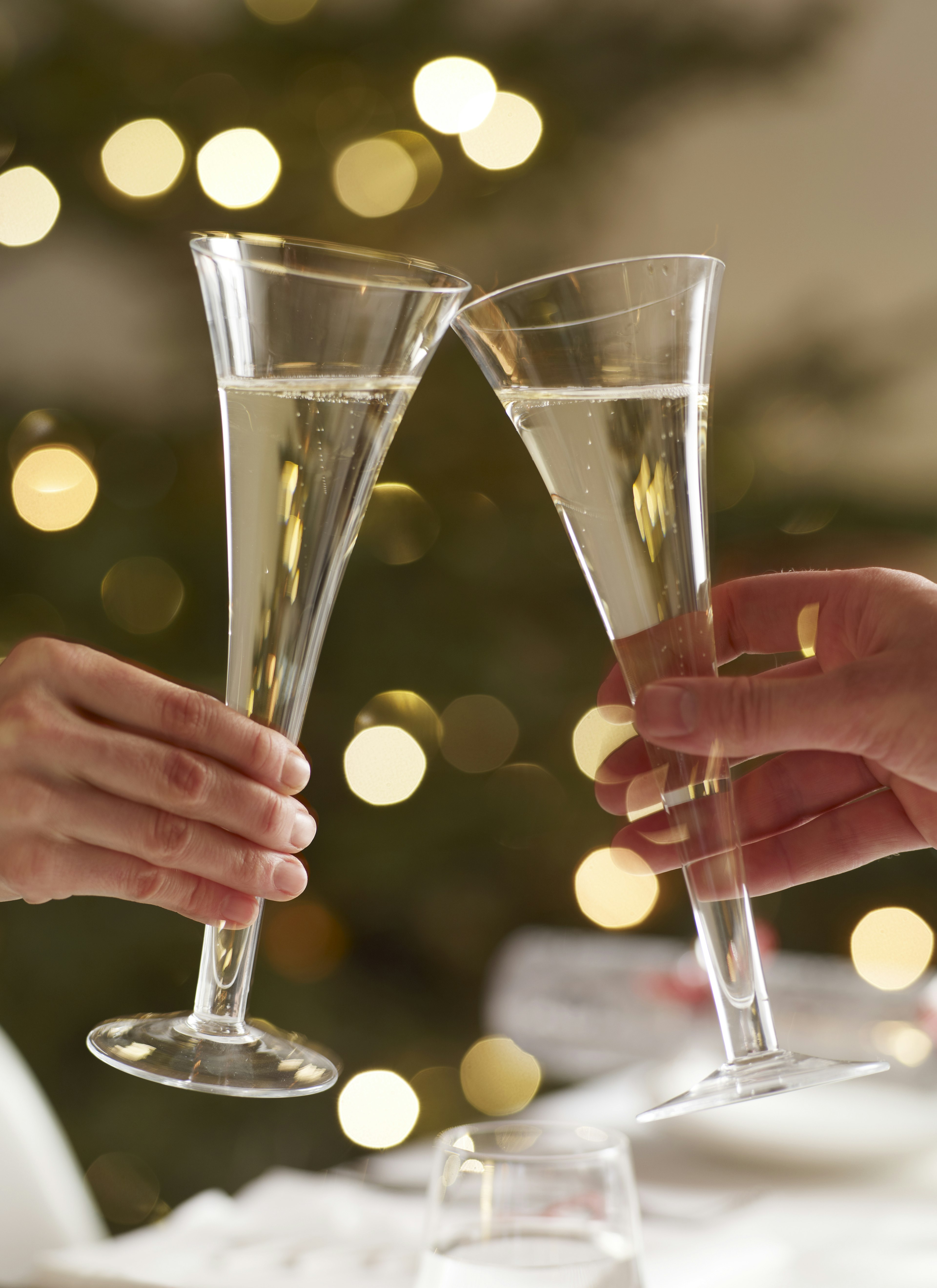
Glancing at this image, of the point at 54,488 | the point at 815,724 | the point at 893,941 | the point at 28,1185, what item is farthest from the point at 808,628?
the point at 893,941

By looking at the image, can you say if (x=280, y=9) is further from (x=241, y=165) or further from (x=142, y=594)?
(x=142, y=594)

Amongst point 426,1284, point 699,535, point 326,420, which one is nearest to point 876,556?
point 699,535

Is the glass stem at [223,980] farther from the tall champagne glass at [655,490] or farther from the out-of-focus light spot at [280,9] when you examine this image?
the out-of-focus light spot at [280,9]

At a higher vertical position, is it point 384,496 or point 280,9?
point 280,9

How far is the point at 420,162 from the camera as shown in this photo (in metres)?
1.67

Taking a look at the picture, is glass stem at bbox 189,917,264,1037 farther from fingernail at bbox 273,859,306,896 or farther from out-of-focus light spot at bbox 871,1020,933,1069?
out-of-focus light spot at bbox 871,1020,933,1069

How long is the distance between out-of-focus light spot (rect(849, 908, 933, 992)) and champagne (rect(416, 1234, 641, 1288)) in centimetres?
156

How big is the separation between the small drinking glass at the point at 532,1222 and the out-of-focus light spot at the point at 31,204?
1.46 m

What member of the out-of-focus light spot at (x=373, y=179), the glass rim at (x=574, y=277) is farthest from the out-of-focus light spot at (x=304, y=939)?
the glass rim at (x=574, y=277)

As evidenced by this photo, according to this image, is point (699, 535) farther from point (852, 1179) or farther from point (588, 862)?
point (588, 862)

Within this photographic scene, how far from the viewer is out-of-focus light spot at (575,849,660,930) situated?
188cm

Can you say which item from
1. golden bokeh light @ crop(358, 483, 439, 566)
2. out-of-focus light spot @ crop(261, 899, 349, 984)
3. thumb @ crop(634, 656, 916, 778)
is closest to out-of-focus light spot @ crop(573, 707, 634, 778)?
golden bokeh light @ crop(358, 483, 439, 566)

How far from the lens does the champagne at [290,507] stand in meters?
0.56

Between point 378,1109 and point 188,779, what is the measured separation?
1520 millimetres
